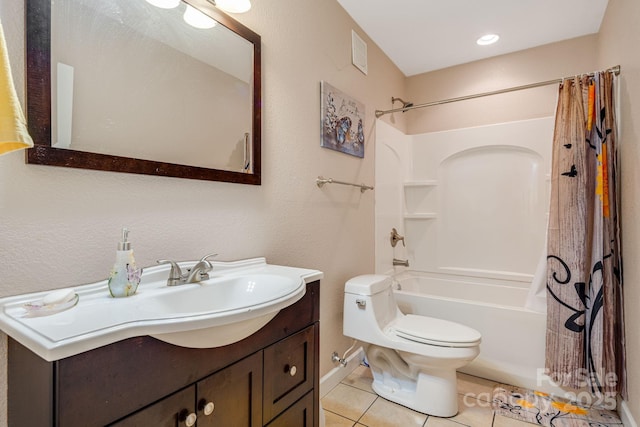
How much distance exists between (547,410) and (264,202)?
1906 mm

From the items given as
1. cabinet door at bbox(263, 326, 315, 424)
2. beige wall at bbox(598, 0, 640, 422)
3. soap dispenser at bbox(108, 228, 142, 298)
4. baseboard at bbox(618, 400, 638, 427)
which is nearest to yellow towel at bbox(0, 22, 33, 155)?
soap dispenser at bbox(108, 228, 142, 298)

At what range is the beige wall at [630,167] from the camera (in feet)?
4.95

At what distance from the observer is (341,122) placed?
2.08m

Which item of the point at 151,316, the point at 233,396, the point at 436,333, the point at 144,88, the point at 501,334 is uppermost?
the point at 144,88

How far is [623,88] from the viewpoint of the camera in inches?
68.3

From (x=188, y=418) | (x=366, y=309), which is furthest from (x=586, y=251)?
(x=188, y=418)

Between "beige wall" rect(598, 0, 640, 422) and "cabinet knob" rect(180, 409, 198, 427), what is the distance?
74.5 inches

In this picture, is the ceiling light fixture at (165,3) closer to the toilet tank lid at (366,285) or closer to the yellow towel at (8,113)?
the yellow towel at (8,113)

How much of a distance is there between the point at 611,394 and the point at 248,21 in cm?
264

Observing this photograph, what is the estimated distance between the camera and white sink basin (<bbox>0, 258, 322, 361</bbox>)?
633 mm

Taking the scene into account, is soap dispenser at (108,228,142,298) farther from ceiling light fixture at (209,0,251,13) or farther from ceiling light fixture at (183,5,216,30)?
ceiling light fixture at (209,0,251,13)

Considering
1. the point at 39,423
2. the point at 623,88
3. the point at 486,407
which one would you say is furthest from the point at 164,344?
the point at 623,88

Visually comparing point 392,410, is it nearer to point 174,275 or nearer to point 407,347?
point 407,347

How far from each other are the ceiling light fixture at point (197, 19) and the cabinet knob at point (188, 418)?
4.28ft
